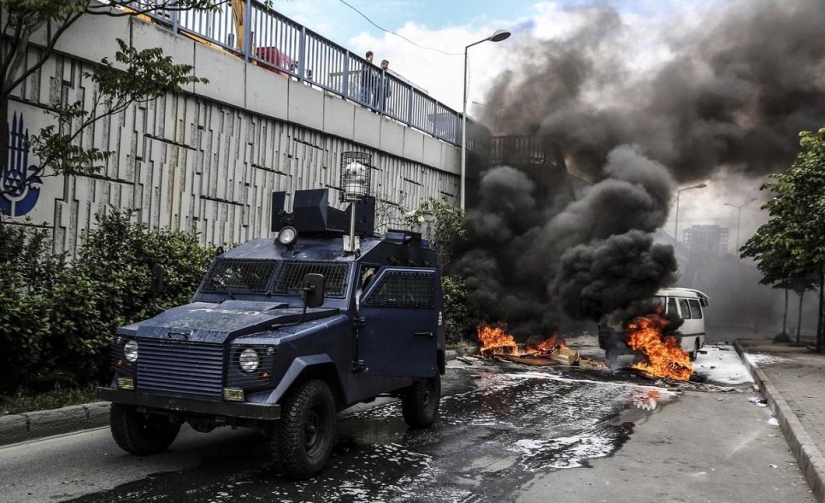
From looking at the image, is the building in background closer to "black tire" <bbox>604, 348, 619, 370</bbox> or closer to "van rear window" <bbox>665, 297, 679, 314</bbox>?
"van rear window" <bbox>665, 297, 679, 314</bbox>

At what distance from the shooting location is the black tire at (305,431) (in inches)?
199

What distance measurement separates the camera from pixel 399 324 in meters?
6.39

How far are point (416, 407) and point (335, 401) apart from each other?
1544 mm

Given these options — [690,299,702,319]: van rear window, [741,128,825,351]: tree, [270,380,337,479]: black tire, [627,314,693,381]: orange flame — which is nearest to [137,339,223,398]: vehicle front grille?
[270,380,337,479]: black tire

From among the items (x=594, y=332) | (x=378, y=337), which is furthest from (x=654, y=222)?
(x=378, y=337)

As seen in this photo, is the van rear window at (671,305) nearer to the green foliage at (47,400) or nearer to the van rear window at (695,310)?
the van rear window at (695,310)

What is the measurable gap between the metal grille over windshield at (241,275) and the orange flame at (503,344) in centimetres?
995

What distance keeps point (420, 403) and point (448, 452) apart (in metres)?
0.93

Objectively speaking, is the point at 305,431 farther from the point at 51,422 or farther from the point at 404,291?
the point at 51,422

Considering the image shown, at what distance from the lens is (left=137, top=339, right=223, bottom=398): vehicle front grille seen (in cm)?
496

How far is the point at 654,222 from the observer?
18.0m

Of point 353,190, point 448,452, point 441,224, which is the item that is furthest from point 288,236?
point 441,224

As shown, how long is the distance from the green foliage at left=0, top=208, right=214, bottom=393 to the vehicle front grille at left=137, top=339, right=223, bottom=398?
1.92 m

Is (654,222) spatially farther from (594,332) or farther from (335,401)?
(335,401)
